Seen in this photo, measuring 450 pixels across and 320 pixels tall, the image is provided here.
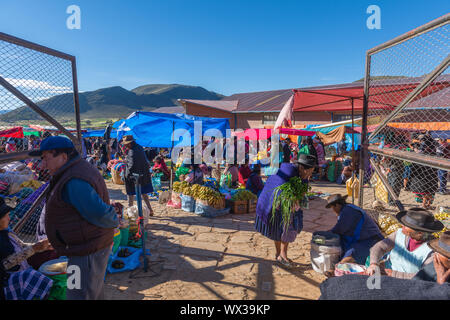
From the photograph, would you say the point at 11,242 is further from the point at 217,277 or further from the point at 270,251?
the point at 270,251

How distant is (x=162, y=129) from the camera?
7.93 metres

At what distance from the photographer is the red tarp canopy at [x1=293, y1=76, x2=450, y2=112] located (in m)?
4.64

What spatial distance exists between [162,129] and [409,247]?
668cm

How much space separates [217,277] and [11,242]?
2644 millimetres

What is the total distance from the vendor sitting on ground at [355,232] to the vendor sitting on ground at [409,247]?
434 millimetres

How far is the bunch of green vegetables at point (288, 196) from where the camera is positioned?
386cm

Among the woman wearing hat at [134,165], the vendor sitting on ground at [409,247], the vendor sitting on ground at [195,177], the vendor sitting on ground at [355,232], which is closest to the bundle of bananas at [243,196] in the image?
the vendor sitting on ground at [195,177]

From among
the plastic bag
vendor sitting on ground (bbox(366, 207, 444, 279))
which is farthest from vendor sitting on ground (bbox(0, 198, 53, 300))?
the plastic bag

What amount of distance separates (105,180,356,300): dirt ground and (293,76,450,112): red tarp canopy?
2.96 meters

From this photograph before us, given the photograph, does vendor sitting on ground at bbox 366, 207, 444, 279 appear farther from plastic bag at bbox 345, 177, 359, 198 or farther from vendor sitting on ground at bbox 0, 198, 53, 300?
plastic bag at bbox 345, 177, 359, 198
